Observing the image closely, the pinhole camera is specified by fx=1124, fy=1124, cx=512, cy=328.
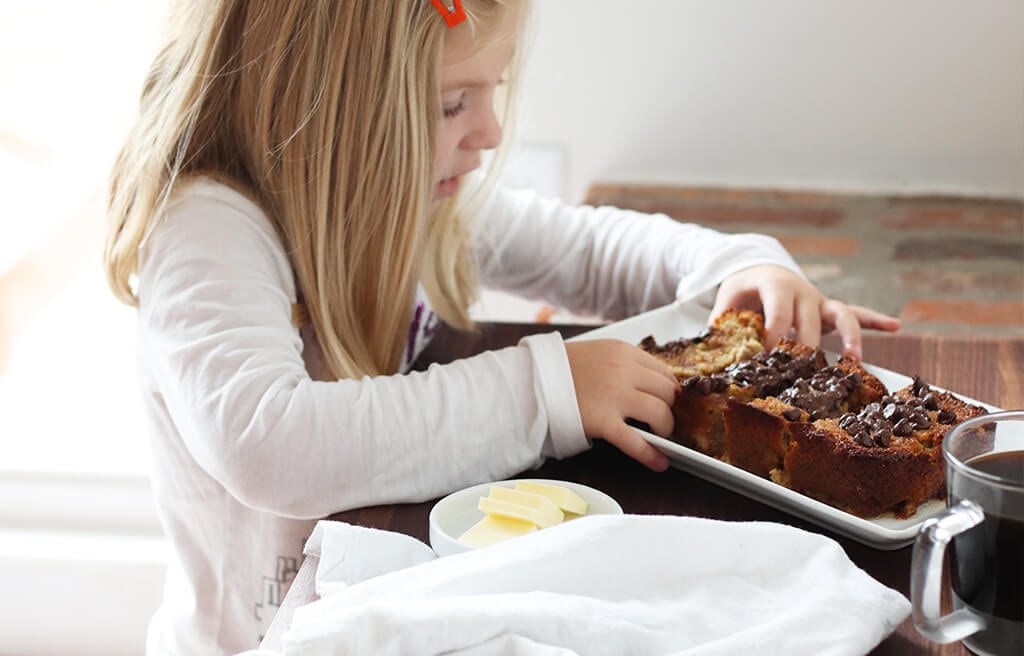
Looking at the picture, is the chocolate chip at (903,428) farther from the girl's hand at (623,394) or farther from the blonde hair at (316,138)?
the blonde hair at (316,138)

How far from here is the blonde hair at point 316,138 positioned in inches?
41.7

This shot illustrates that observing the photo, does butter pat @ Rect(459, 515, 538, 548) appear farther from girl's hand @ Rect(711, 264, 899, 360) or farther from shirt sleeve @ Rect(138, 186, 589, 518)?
girl's hand @ Rect(711, 264, 899, 360)

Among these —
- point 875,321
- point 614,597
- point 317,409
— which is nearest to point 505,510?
point 614,597

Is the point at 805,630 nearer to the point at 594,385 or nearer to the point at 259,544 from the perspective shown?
the point at 594,385

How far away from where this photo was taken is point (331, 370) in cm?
114

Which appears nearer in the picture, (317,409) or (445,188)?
(317,409)

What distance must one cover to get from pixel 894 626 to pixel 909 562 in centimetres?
12

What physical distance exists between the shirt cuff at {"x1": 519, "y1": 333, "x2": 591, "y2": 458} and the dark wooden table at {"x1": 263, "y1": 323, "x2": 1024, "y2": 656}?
0.02m

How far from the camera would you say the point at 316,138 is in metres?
1.09

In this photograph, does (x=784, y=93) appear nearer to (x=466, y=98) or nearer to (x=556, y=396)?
(x=466, y=98)

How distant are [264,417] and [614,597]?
1.24 feet

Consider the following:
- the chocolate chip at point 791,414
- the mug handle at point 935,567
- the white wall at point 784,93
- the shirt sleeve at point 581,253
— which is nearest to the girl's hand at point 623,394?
the chocolate chip at point 791,414

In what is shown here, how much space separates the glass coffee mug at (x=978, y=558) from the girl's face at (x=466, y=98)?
0.63 m

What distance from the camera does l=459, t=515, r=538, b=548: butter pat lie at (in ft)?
2.45
